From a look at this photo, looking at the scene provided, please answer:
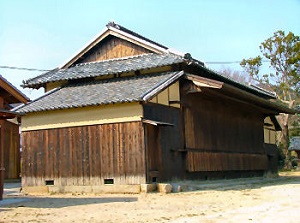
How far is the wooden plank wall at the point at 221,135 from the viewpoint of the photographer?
18609mm

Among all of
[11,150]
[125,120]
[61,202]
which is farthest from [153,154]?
[11,150]

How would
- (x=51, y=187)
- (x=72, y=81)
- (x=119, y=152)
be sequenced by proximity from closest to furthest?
(x=119, y=152) < (x=51, y=187) < (x=72, y=81)

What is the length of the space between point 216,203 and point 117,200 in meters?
3.00

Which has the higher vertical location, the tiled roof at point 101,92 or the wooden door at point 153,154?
the tiled roof at point 101,92

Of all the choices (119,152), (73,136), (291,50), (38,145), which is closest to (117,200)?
(119,152)

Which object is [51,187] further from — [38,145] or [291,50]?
[291,50]

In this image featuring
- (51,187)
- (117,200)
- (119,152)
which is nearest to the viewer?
(117,200)

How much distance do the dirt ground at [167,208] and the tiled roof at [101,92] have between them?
3.36 metres

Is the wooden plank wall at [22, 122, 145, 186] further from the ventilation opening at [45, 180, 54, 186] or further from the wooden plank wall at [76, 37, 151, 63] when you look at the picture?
the wooden plank wall at [76, 37, 151, 63]

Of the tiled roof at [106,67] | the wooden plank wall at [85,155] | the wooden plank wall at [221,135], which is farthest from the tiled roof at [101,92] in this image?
the wooden plank wall at [221,135]

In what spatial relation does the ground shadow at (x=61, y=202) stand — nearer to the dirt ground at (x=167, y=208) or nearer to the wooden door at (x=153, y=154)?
the dirt ground at (x=167, y=208)

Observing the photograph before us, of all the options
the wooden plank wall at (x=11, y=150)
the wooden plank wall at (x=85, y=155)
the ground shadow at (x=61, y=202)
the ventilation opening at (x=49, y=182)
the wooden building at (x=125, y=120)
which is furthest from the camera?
the wooden plank wall at (x=11, y=150)

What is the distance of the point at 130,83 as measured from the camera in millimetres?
18156

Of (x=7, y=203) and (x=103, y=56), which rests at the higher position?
(x=103, y=56)
